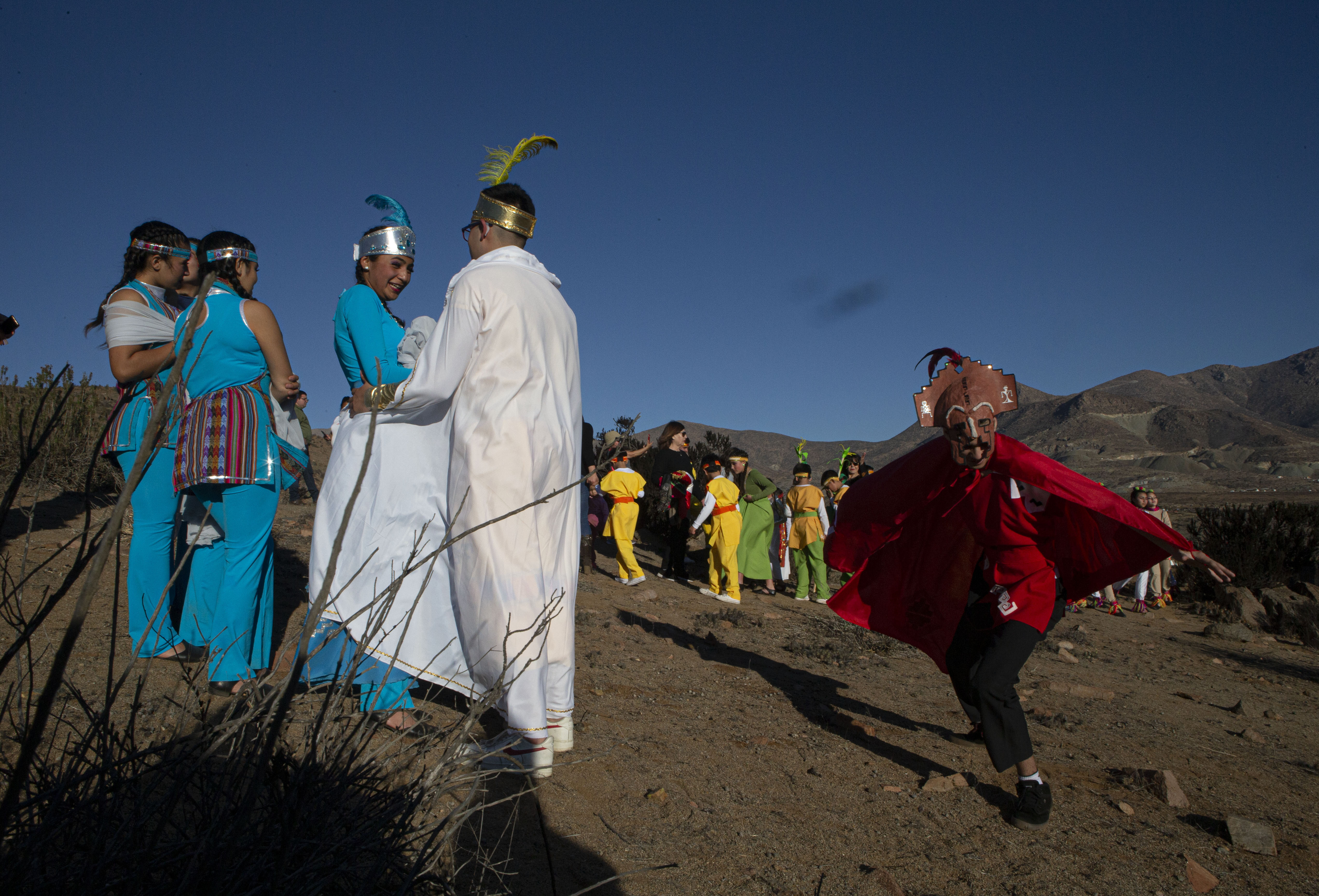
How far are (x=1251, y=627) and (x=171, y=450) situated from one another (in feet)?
34.9

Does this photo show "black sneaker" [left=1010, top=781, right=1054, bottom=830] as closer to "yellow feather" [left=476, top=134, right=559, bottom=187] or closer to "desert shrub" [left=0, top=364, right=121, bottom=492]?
"yellow feather" [left=476, top=134, right=559, bottom=187]

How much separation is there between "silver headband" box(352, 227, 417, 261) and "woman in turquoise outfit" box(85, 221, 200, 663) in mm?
746

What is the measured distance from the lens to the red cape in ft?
10.8

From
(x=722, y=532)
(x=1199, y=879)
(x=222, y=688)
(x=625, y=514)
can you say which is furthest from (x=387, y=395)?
(x=722, y=532)

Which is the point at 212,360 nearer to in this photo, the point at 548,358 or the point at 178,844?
the point at 548,358

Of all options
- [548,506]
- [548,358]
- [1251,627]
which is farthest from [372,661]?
[1251,627]

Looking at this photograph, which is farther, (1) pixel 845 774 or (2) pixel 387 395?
(1) pixel 845 774

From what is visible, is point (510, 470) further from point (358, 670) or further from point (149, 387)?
point (149, 387)

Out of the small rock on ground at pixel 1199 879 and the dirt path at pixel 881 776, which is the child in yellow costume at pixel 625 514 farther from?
the small rock on ground at pixel 1199 879

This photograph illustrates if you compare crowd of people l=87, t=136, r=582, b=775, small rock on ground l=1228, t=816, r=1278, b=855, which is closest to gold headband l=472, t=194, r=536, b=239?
crowd of people l=87, t=136, r=582, b=775

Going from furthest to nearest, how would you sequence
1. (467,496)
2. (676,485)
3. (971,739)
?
(676,485)
(971,739)
(467,496)

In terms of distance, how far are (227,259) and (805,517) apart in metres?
7.08

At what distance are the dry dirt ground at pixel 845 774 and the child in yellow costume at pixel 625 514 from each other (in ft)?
8.30

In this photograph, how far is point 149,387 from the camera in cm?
296
